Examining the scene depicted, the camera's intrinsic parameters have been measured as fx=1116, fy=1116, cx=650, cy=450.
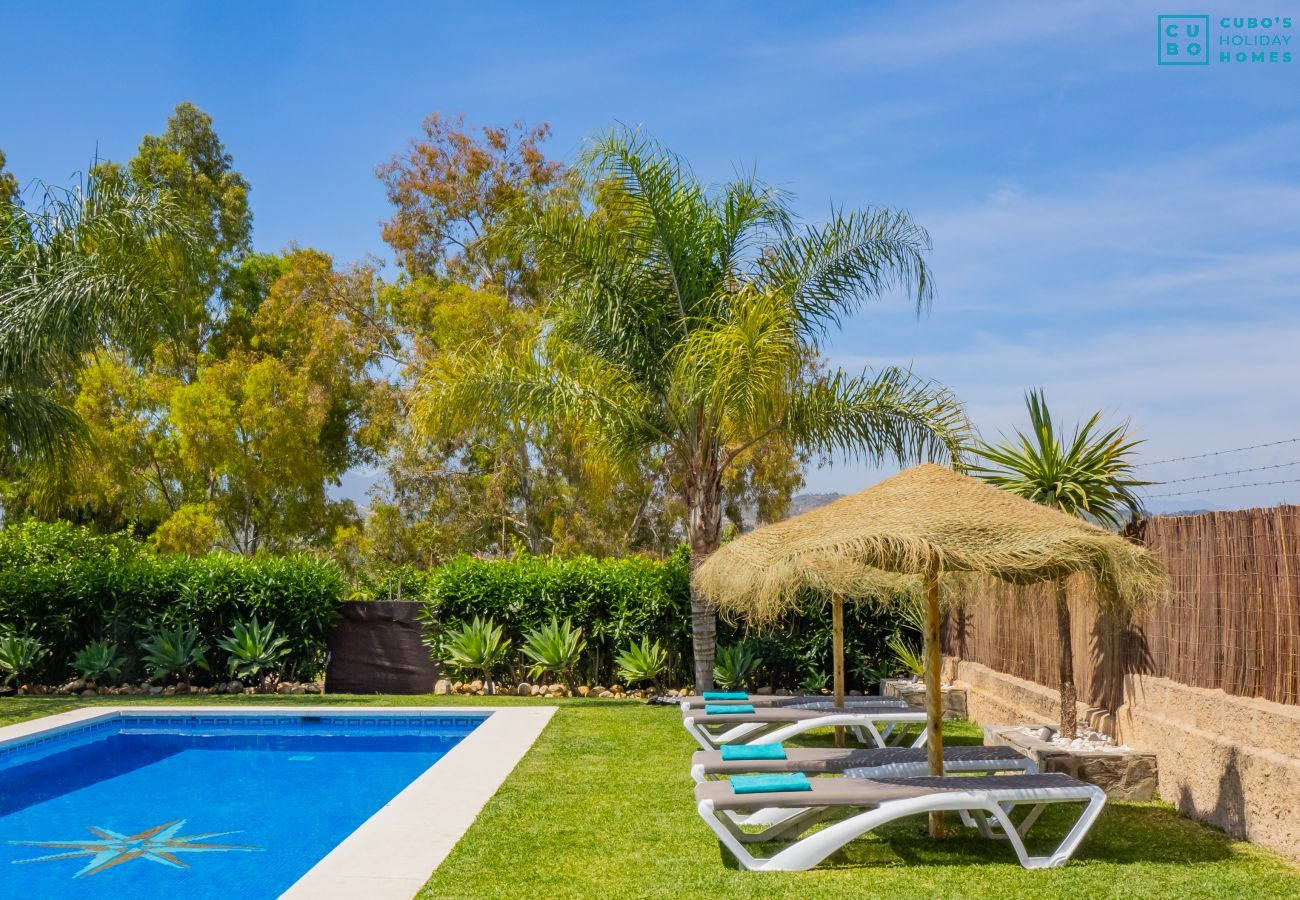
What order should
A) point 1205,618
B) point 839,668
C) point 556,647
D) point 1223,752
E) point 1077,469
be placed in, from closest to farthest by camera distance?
point 1223,752 → point 1205,618 → point 1077,469 → point 839,668 → point 556,647

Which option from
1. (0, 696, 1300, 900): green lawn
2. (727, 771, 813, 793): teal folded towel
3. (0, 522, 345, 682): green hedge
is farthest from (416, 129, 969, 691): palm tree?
(727, 771, 813, 793): teal folded towel

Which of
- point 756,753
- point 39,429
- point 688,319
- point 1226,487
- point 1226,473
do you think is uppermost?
point 688,319

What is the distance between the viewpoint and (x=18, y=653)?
15273 mm

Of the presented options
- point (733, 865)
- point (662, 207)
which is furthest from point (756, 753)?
point (662, 207)

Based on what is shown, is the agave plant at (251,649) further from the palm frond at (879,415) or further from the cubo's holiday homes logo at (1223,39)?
the cubo's holiday homes logo at (1223,39)

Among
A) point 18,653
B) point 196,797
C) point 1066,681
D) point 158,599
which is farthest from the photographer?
point 158,599

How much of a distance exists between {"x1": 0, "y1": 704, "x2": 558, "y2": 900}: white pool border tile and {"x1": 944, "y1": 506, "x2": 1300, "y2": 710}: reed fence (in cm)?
430

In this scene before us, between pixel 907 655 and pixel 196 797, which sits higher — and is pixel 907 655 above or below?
above

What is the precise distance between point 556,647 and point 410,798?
6.82 meters

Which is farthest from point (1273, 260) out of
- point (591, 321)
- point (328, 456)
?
point (328, 456)

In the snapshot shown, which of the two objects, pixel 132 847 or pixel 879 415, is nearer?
pixel 132 847

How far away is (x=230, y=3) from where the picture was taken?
56.6 feet

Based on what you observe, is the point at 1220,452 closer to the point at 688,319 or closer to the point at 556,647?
the point at 688,319

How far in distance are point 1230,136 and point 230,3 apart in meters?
14.3
